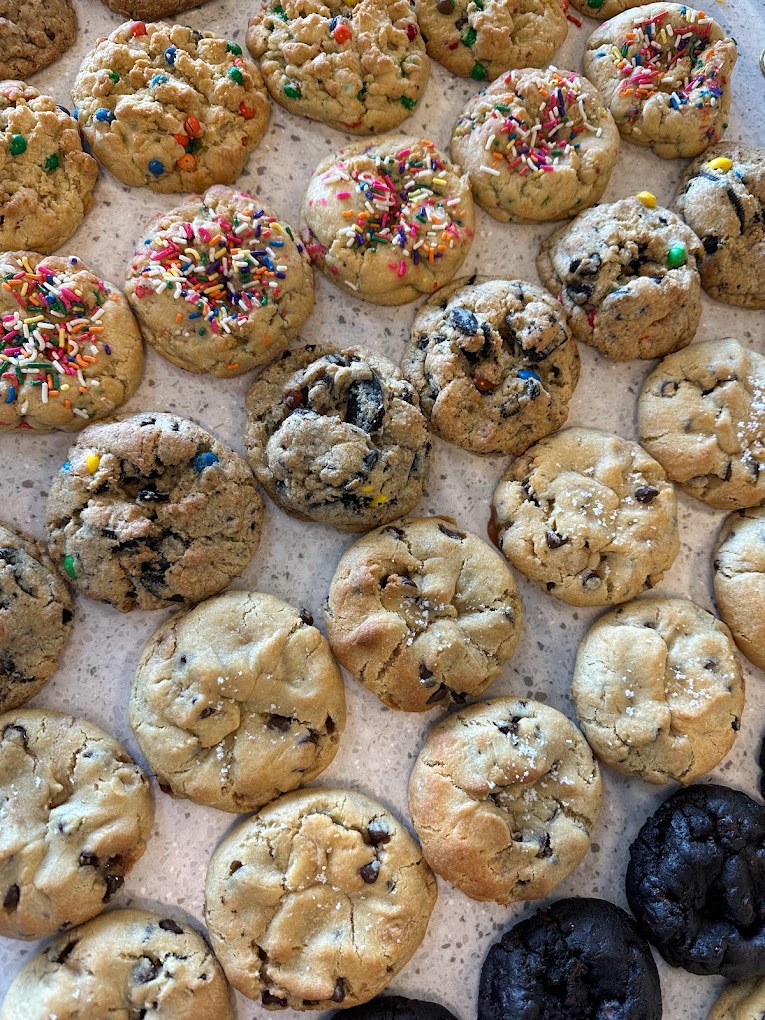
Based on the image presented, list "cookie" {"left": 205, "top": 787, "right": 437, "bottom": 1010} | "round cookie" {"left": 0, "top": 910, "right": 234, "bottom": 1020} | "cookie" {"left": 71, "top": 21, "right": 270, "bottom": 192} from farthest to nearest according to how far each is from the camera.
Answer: "cookie" {"left": 71, "top": 21, "right": 270, "bottom": 192}, "cookie" {"left": 205, "top": 787, "right": 437, "bottom": 1010}, "round cookie" {"left": 0, "top": 910, "right": 234, "bottom": 1020}

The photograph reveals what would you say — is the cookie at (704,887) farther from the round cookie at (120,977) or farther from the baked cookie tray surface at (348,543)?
the round cookie at (120,977)

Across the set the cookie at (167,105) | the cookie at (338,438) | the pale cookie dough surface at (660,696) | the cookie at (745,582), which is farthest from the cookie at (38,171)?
the cookie at (745,582)

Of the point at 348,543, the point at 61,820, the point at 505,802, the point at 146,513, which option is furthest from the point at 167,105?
the point at 505,802

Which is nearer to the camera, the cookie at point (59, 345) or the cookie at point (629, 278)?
the cookie at point (59, 345)

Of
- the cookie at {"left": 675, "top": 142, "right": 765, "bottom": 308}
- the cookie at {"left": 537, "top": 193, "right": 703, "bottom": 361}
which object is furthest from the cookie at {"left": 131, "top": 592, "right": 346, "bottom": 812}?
the cookie at {"left": 675, "top": 142, "right": 765, "bottom": 308}

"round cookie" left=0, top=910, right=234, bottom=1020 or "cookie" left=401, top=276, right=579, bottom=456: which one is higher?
"cookie" left=401, top=276, right=579, bottom=456

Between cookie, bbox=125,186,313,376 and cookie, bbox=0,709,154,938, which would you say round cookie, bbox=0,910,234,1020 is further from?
cookie, bbox=125,186,313,376

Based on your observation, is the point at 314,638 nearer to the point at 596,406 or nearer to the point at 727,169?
the point at 596,406
